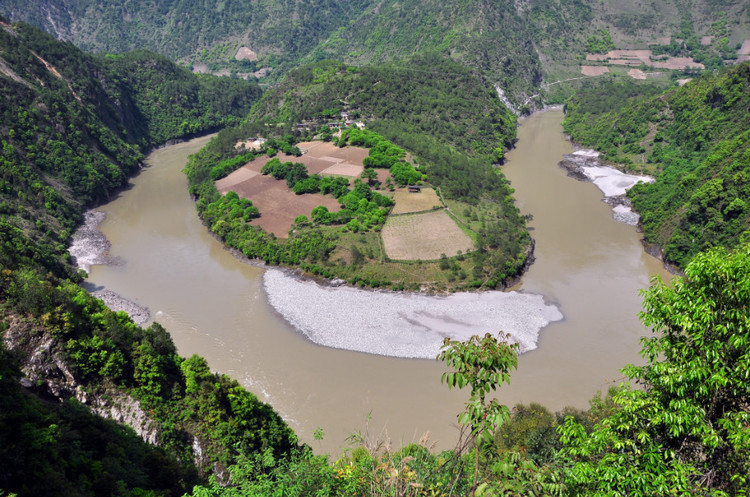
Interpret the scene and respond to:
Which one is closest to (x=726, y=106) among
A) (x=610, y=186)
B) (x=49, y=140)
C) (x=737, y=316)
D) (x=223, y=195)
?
Result: (x=610, y=186)

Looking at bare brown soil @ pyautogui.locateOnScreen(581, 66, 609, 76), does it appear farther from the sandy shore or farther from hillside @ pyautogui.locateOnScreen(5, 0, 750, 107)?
the sandy shore

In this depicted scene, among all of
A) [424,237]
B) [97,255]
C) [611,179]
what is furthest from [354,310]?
[611,179]

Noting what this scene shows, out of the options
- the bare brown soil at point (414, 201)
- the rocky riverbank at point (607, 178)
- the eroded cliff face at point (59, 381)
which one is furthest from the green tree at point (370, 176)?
the eroded cliff face at point (59, 381)

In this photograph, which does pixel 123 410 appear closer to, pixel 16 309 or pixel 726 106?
pixel 16 309

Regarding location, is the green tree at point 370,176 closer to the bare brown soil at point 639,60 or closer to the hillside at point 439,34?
the hillside at point 439,34

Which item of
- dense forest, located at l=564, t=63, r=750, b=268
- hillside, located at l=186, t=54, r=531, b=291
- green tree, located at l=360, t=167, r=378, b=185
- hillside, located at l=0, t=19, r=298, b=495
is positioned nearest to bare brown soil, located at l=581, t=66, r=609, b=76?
dense forest, located at l=564, t=63, r=750, b=268

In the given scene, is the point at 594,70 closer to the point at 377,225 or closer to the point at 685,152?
the point at 685,152
